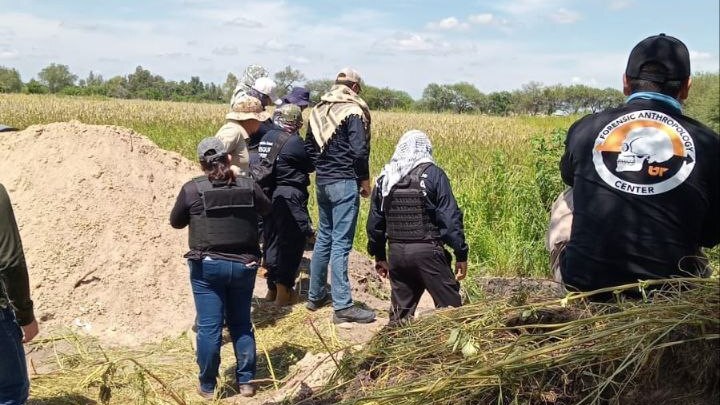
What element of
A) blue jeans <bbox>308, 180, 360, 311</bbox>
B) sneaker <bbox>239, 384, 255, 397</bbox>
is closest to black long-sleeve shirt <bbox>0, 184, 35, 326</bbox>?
sneaker <bbox>239, 384, 255, 397</bbox>

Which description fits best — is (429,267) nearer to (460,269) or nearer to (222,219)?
(460,269)

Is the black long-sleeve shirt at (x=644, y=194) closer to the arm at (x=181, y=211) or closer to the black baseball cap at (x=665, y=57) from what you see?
the black baseball cap at (x=665, y=57)

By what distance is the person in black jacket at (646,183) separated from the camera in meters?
2.59

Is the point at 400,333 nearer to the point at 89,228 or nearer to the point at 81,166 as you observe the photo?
the point at 89,228

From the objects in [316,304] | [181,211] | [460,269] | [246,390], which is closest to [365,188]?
[316,304]

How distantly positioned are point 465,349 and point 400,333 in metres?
0.45

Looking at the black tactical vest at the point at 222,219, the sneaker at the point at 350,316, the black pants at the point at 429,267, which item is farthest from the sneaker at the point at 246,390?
the sneaker at the point at 350,316

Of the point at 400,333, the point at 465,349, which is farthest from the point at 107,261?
the point at 465,349

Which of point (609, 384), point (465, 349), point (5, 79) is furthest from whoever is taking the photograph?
point (5, 79)

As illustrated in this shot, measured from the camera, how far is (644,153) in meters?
2.62

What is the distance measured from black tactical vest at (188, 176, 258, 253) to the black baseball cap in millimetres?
2816

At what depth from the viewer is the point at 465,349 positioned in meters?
2.39

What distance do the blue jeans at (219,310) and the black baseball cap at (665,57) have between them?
297cm

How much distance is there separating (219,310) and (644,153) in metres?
3.14
